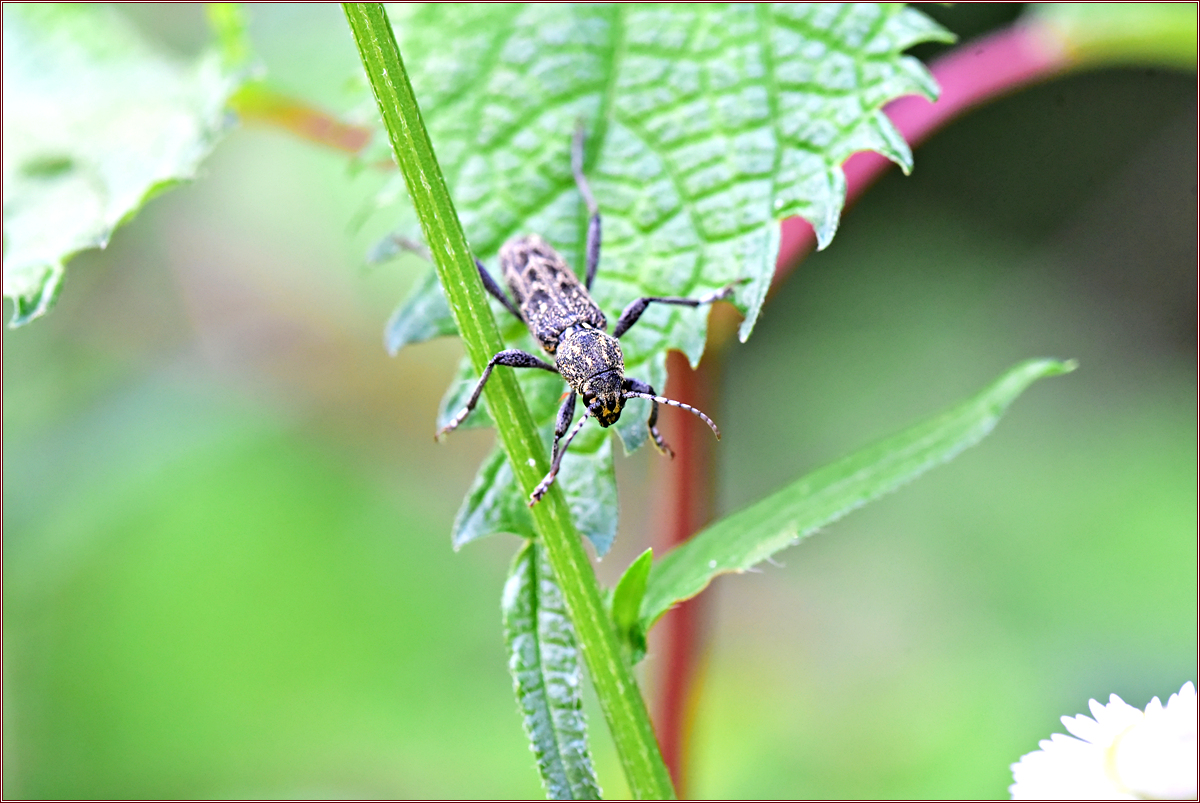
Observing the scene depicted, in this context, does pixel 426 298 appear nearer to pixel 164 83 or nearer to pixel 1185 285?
pixel 164 83

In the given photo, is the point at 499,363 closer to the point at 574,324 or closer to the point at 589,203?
the point at 589,203

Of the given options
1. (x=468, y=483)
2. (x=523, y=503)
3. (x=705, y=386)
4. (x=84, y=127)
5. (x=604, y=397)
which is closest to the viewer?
(x=523, y=503)

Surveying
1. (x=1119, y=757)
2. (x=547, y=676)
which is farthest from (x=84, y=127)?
(x=1119, y=757)

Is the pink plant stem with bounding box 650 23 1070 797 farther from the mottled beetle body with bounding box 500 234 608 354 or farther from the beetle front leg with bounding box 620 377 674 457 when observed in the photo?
the mottled beetle body with bounding box 500 234 608 354

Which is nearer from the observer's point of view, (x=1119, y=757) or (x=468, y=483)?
(x=1119, y=757)

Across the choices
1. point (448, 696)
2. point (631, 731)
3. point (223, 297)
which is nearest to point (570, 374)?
point (631, 731)

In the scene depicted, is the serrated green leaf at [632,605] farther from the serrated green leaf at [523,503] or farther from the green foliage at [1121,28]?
the green foliage at [1121,28]

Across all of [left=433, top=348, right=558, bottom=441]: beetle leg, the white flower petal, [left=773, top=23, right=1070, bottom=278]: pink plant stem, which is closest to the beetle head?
[left=433, top=348, right=558, bottom=441]: beetle leg
